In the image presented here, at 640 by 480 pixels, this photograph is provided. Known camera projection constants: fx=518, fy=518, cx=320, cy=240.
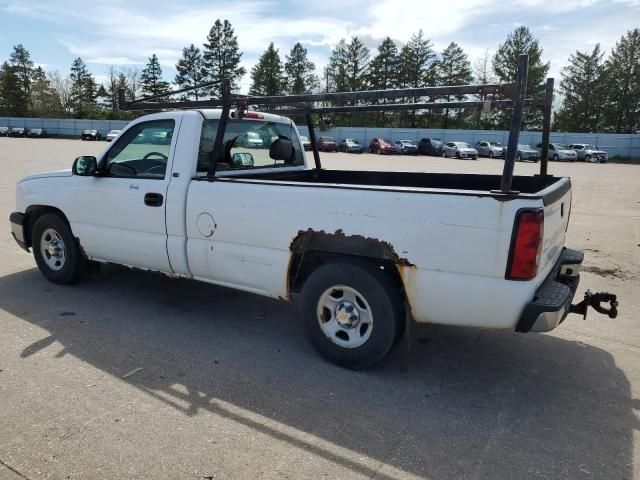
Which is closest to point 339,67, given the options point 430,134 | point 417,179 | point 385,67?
point 385,67

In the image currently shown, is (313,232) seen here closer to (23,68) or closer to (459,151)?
(459,151)

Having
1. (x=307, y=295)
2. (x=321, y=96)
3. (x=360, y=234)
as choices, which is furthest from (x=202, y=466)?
(x=321, y=96)

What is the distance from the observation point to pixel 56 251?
223 inches

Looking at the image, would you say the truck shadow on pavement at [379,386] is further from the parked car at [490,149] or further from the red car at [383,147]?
the parked car at [490,149]

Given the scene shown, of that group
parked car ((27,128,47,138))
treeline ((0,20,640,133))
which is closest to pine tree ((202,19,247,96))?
treeline ((0,20,640,133))

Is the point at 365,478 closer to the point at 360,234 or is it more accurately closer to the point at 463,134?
the point at 360,234

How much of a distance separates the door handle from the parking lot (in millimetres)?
1089

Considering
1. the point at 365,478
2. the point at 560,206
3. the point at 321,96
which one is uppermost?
the point at 321,96

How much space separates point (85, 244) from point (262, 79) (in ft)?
252

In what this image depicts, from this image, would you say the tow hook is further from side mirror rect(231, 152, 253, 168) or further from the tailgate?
side mirror rect(231, 152, 253, 168)

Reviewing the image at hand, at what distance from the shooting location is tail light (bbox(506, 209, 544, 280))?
3.08 m

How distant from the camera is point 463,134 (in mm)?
54125

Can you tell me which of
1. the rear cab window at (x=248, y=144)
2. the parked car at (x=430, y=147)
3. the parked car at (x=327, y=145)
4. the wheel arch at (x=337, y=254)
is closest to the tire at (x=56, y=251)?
the rear cab window at (x=248, y=144)

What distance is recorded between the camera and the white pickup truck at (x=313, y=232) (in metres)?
3.24
